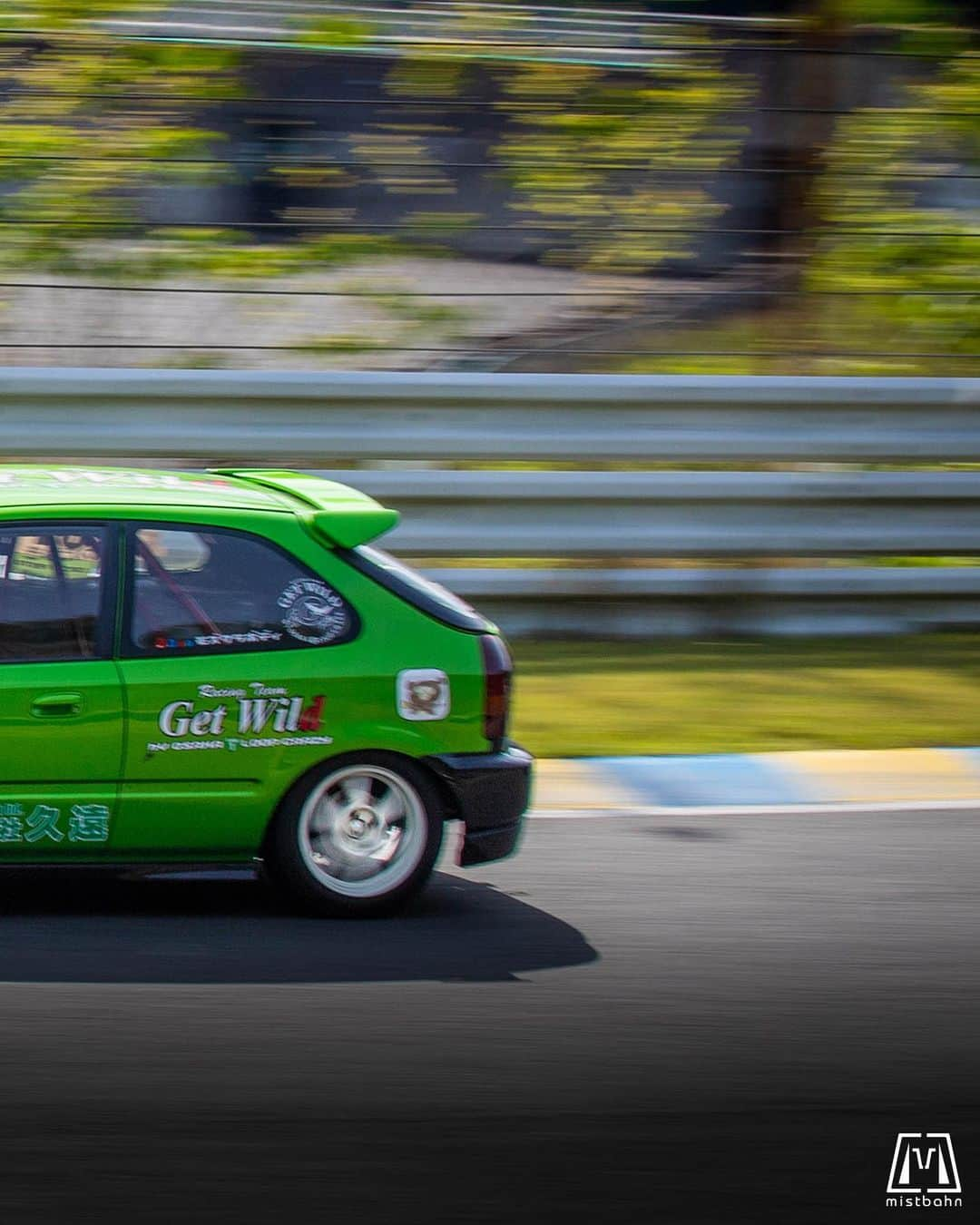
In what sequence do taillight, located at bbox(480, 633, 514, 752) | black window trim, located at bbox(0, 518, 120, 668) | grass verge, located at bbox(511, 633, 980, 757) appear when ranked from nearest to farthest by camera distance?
1. black window trim, located at bbox(0, 518, 120, 668)
2. taillight, located at bbox(480, 633, 514, 752)
3. grass verge, located at bbox(511, 633, 980, 757)

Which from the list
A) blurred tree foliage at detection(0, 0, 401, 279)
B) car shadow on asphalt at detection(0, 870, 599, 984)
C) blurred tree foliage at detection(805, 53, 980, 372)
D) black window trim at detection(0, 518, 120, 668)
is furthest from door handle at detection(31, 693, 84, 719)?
blurred tree foliage at detection(805, 53, 980, 372)

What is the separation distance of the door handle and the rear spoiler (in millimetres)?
970

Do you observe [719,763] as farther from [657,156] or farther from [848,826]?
[657,156]

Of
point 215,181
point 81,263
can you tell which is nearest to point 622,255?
point 215,181

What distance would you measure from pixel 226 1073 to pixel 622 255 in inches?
296

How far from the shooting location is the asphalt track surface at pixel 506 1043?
12.5ft

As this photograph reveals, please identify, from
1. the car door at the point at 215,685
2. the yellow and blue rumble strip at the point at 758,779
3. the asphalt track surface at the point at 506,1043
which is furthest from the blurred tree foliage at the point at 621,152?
the car door at the point at 215,685

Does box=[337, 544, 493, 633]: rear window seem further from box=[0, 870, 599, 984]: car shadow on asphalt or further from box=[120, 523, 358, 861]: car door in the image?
box=[0, 870, 599, 984]: car shadow on asphalt

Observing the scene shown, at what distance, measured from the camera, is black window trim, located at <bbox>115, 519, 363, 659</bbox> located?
547cm

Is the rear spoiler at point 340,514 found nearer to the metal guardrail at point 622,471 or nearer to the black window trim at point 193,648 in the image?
the black window trim at point 193,648

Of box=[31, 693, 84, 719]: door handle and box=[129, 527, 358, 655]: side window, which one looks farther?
box=[129, 527, 358, 655]: side window

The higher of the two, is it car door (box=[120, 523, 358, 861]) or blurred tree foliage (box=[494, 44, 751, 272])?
blurred tree foliage (box=[494, 44, 751, 272])

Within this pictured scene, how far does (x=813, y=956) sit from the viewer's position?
5.50m

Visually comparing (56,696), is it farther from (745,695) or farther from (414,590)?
(745,695)
